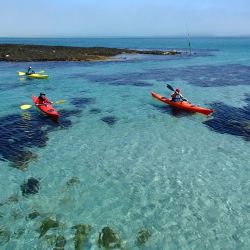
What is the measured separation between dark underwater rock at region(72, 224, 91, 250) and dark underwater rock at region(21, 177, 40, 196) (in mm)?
3352

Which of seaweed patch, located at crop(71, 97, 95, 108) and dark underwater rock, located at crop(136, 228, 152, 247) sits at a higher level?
dark underwater rock, located at crop(136, 228, 152, 247)

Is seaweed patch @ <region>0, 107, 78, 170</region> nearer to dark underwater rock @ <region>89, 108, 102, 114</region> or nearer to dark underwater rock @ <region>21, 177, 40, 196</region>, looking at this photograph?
dark underwater rock @ <region>89, 108, 102, 114</region>

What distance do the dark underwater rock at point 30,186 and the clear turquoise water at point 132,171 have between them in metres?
0.26

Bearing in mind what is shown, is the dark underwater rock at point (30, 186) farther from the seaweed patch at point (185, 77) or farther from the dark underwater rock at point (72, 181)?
the seaweed patch at point (185, 77)

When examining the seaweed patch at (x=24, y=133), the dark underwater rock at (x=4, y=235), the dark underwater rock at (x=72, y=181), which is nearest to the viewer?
the dark underwater rock at (x=4, y=235)

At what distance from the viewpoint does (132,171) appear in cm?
1656

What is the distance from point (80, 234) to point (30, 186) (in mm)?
4315

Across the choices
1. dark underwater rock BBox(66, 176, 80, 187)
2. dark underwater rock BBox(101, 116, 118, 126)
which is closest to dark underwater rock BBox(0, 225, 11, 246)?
dark underwater rock BBox(66, 176, 80, 187)

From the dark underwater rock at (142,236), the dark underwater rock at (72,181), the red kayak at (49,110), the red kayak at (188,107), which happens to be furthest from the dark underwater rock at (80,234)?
the red kayak at (188,107)

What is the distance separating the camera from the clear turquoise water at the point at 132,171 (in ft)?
40.1

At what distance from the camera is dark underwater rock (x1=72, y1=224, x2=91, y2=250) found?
37.3 ft

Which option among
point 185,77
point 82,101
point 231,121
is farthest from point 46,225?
point 185,77

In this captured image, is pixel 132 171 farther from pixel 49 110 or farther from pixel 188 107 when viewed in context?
pixel 188 107

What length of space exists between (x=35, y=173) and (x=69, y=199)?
3112 mm
